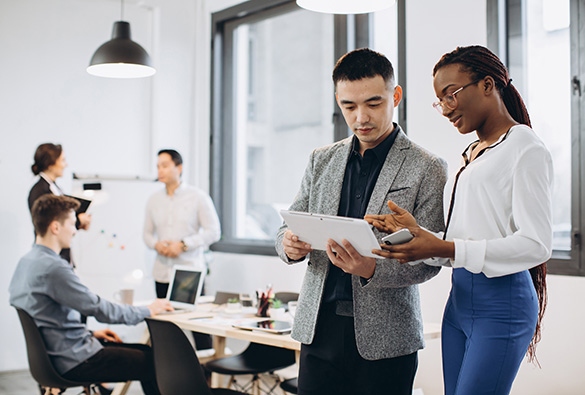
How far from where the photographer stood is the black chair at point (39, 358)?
9.86ft

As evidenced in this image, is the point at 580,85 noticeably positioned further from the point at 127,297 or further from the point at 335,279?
the point at 127,297

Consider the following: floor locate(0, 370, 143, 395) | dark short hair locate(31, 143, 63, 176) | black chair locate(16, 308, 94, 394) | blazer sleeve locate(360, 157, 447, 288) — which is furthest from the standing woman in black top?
blazer sleeve locate(360, 157, 447, 288)

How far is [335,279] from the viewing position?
1844mm

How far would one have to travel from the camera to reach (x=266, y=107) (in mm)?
5711

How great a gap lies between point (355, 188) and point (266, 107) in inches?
154

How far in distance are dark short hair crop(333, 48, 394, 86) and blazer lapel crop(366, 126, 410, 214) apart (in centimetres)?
20

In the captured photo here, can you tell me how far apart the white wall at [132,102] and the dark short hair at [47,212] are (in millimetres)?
2037

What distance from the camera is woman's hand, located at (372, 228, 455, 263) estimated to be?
1.56 meters

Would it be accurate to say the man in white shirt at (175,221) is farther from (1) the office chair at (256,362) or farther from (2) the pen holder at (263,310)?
(2) the pen holder at (263,310)

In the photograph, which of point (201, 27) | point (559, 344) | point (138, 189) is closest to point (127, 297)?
point (138, 189)

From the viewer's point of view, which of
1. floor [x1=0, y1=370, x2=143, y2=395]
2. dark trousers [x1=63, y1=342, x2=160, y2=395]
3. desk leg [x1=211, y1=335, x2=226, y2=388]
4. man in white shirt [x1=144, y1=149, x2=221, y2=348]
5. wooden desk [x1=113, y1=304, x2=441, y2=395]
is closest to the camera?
wooden desk [x1=113, y1=304, x2=441, y2=395]

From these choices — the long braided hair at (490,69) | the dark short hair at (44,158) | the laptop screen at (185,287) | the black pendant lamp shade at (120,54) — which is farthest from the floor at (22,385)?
the long braided hair at (490,69)

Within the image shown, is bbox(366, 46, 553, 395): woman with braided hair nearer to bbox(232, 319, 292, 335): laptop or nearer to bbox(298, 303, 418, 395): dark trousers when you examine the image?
bbox(298, 303, 418, 395): dark trousers

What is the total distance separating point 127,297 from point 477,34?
8.46ft
